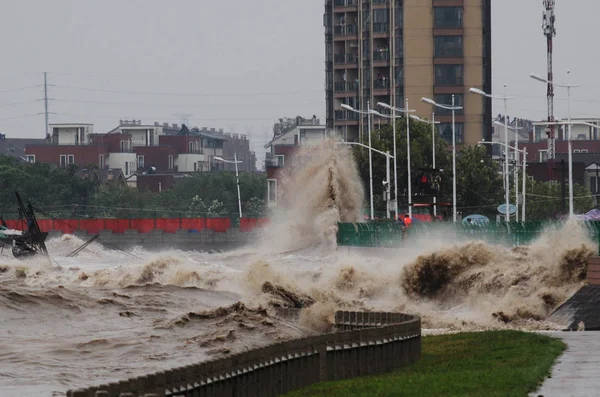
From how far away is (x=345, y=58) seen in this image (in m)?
152

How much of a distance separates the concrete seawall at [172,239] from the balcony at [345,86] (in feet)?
112

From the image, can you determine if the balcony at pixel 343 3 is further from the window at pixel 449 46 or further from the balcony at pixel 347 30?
the window at pixel 449 46

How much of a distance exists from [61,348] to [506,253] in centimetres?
1755

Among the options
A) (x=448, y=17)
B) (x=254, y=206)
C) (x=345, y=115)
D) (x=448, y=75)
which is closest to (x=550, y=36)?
(x=448, y=75)

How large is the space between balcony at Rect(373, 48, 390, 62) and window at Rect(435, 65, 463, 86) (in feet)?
15.3

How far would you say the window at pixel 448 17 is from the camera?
477 ft

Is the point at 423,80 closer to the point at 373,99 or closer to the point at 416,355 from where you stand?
the point at 373,99

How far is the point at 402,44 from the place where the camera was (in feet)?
480

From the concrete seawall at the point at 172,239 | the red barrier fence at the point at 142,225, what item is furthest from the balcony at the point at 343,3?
A: the concrete seawall at the point at 172,239

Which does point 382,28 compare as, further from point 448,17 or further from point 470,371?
point 470,371

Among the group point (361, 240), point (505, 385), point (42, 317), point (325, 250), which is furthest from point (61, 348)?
point (325, 250)

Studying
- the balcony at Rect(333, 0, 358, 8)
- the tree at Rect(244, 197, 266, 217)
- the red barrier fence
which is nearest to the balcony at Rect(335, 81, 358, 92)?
the balcony at Rect(333, 0, 358, 8)

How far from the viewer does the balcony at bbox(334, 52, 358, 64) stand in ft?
497

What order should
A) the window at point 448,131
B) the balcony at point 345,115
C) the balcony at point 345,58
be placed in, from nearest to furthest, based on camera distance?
1. the window at point 448,131
2. the balcony at point 345,115
3. the balcony at point 345,58
